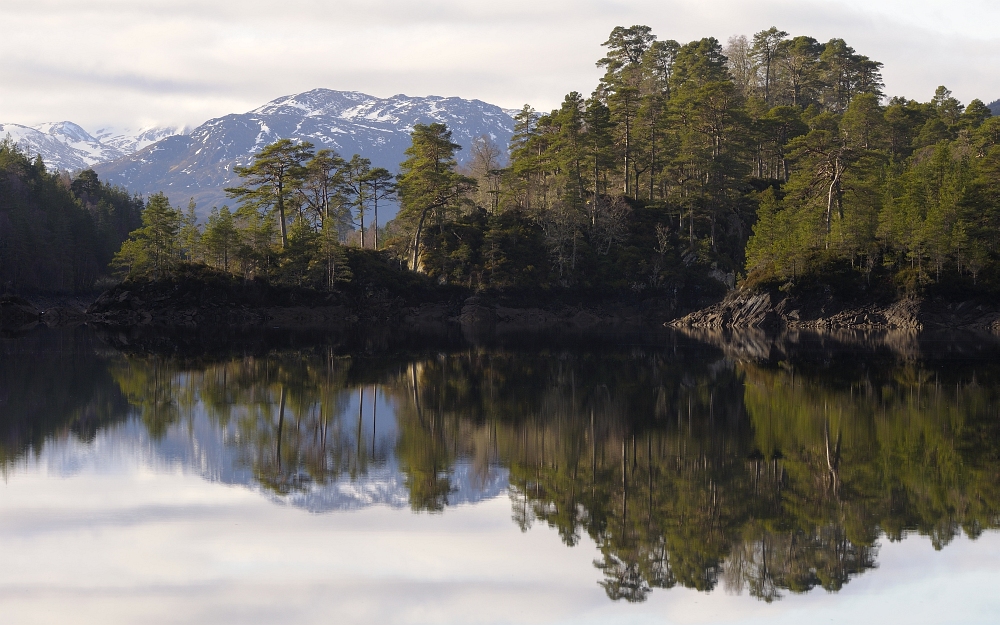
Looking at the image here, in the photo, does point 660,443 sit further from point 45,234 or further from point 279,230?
point 45,234

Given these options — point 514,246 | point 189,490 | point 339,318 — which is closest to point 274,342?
point 339,318

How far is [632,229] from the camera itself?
96.8 meters

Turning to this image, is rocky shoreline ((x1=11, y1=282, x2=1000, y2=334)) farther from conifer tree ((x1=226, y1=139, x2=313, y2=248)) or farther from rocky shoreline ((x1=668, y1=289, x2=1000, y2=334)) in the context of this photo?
conifer tree ((x1=226, y1=139, x2=313, y2=248))

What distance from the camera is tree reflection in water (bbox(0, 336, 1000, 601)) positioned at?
1535 cm

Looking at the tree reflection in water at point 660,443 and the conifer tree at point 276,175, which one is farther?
the conifer tree at point 276,175

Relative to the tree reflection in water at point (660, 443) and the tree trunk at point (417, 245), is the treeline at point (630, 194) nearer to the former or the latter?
the tree trunk at point (417, 245)

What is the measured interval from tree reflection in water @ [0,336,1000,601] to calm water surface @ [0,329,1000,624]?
97mm

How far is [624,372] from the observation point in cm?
4116

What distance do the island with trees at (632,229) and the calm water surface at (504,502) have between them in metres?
45.1

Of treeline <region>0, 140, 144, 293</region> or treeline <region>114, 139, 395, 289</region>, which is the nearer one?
treeline <region>114, 139, 395, 289</region>

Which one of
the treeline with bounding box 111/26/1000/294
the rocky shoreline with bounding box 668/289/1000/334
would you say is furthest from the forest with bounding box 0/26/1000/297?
the rocky shoreline with bounding box 668/289/1000/334

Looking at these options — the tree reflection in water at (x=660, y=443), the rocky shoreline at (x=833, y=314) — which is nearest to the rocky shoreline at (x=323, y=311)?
the rocky shoreline at (x=833, y=314)

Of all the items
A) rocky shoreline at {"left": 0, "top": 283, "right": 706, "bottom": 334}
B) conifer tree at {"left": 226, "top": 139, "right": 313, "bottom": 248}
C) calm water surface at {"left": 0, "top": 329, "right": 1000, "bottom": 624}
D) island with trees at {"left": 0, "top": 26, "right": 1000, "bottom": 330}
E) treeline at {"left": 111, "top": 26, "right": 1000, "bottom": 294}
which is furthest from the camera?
conifer tree at {"left": 226, "top": 139, "right": 313, "bottom": 248}

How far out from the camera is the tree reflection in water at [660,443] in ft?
50.4
